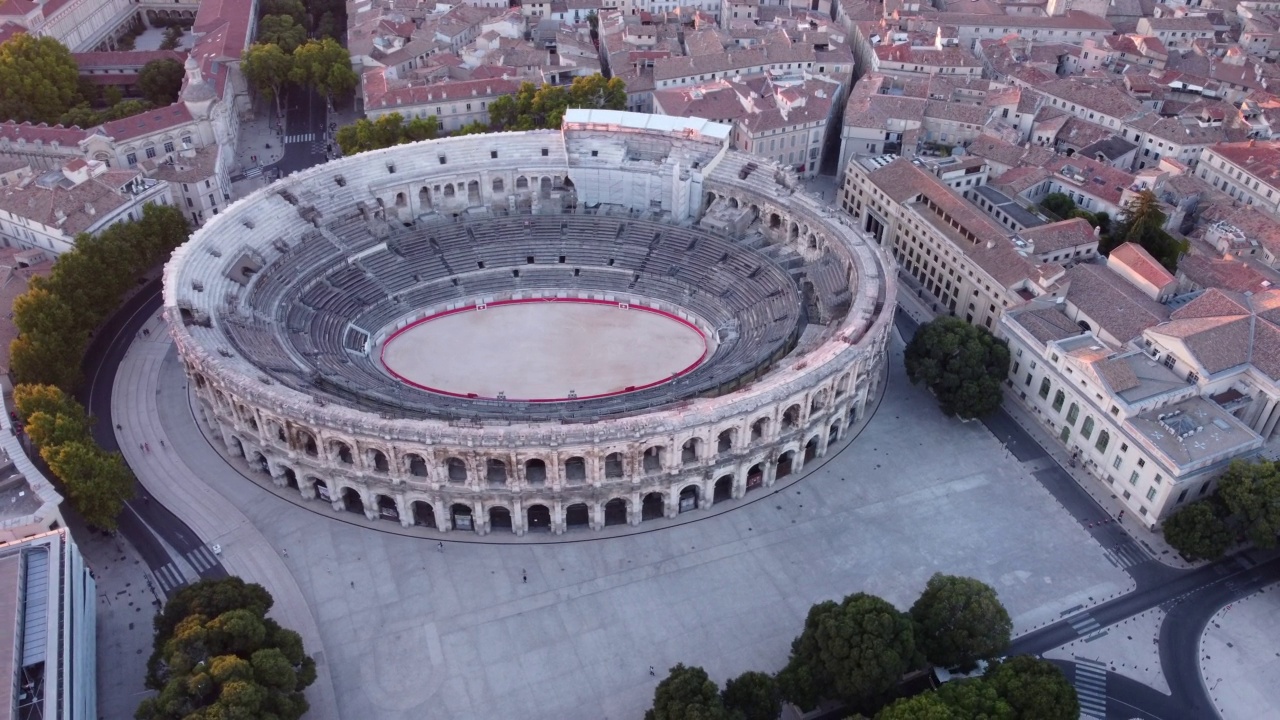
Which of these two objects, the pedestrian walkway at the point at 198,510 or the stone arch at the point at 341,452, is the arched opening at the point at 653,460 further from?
the pedestrian walkway at the point at 198,510

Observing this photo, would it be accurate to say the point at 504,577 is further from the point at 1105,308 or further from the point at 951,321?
the point at 1105,308

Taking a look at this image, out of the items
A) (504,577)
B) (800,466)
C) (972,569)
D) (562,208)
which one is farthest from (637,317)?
(972,569)

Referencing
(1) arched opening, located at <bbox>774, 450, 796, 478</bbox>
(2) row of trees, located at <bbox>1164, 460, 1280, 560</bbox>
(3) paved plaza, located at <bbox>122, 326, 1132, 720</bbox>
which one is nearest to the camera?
(3) paved plaza, located at <bbox>122, 326, 1132, 720</bbox>

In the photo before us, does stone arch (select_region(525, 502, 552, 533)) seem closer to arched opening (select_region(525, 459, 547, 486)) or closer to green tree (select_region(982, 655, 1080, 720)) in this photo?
arched opening (select_region(525, 459, 547, 486))

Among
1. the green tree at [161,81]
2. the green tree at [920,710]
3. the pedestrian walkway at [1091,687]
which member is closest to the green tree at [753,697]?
the green tree at [920,710]

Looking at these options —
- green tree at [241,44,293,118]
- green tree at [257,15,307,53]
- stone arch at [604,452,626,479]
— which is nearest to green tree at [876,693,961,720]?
stone arch at [604,452,626,479]

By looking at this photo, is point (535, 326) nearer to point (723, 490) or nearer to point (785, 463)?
point (723, 490)
